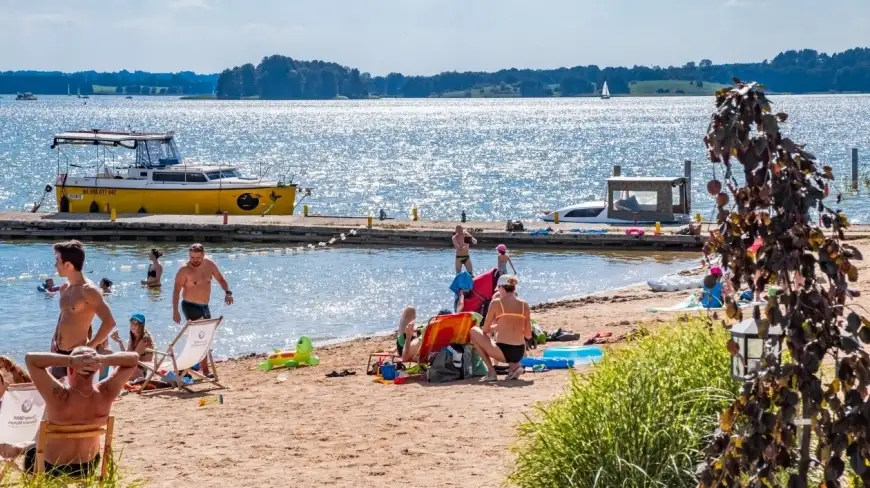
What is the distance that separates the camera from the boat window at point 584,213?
3544 cm

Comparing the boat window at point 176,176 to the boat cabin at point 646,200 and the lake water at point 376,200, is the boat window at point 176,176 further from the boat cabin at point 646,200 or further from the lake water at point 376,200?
the boat cabin at point 646,200

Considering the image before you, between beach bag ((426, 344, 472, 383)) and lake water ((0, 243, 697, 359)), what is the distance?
780 centimetres

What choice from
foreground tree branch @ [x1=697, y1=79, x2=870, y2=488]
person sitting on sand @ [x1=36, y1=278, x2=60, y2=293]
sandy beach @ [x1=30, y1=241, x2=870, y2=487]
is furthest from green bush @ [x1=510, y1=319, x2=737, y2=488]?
person sitting on sand @ [x1=36, y1=278, x2=60, y2=293]

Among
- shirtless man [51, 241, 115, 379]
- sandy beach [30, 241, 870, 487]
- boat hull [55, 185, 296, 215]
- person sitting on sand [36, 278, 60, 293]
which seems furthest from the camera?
boat hull [55, 185, 296, 215]

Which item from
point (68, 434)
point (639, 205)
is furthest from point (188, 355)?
point (639, 205)

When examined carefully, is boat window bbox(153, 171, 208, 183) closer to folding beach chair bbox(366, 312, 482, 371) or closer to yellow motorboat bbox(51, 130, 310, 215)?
yellow motorboat bbox(51, 130, 310, 215)

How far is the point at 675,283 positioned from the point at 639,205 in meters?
13.2

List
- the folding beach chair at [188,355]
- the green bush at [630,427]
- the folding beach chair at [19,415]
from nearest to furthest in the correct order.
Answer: the green bush at [630,427], the folding beach chair at [19,415], the folding beach chair at [188,355]

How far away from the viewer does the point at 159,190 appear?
1553 inches

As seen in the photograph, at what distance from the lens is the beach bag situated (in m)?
12.2

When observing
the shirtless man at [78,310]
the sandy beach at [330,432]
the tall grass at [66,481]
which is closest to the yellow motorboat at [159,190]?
the sandy beach at [330,432]

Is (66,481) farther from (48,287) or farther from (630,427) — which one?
(48,287)

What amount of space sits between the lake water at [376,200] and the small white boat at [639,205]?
394cm

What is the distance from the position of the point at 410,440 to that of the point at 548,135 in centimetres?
13555
